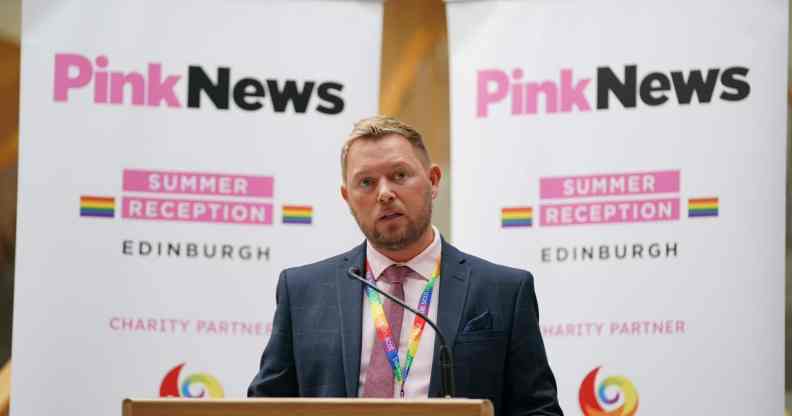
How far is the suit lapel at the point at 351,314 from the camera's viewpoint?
3.04 meters

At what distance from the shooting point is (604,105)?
5.10 meters

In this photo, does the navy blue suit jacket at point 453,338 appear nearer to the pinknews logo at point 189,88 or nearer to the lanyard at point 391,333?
the lanyard at point 391,333

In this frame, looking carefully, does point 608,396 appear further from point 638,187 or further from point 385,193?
point 385,193

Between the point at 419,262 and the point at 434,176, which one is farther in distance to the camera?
the point at 434,176

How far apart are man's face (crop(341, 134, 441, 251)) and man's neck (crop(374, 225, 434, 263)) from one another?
2cm

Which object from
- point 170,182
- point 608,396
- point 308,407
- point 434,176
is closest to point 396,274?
point 434,176

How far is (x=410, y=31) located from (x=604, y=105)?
122 cm

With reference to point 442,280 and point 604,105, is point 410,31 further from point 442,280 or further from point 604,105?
point 442,280

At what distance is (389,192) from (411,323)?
33 cm

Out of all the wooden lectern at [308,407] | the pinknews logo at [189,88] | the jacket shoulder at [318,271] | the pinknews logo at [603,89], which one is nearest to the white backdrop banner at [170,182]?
the pinknews logo at [189,88]

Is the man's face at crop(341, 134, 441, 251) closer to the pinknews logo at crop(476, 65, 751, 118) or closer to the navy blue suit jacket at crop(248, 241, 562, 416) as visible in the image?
the navy blue suit jacket at crop(248, 241, 562, 416)

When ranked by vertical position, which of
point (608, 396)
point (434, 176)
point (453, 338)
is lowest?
point (608, 396)

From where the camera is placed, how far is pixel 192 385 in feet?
16.6

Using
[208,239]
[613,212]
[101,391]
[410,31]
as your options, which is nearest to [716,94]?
[613,212]
